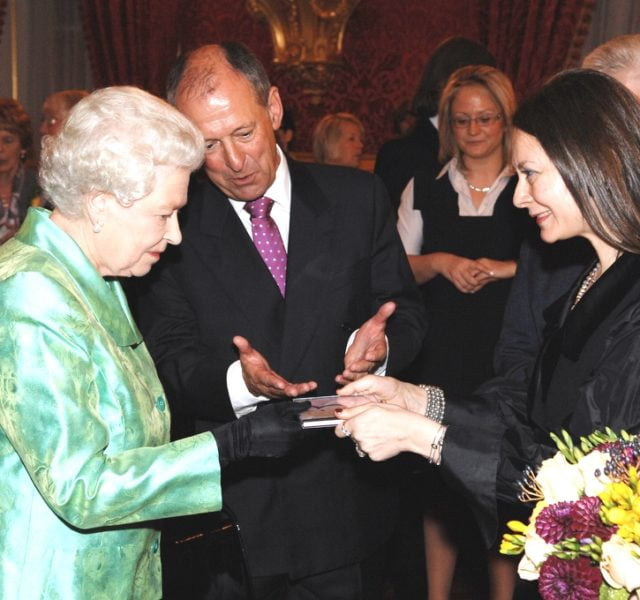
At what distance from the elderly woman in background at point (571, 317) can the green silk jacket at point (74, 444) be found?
51cm

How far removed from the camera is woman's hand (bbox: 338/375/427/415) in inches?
93.5

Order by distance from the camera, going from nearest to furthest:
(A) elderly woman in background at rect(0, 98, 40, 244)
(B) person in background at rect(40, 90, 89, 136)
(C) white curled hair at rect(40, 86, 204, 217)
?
(C) white curled hair at rect(40, 86, 204, 217), (B) person in background at rect(40, 90, 89, 136), (A) elderly woman in background at rect(0, 98, 40, 244)

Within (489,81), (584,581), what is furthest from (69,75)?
(584,581)

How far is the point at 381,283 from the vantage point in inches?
106

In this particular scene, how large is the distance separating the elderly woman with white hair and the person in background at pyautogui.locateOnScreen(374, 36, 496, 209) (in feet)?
7.64

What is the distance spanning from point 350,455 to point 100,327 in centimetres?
94

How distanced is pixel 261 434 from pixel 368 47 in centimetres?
601

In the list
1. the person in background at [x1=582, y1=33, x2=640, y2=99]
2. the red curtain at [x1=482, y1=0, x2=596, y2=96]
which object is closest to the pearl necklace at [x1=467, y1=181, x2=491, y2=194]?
the person in background at [x1=582, y1=33, x2=640, y2=99]

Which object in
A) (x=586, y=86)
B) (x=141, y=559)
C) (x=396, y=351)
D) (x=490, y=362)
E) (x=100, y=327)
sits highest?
(x=586, y=86)

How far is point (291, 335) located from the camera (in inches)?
100

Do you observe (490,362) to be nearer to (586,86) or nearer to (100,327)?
(586,86)

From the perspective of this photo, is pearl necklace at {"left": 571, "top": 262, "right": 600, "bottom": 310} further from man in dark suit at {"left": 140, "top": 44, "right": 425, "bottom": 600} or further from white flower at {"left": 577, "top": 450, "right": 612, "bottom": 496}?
white flower at {"left": 577, "top": 450, "right": 612, "bottom": 496}

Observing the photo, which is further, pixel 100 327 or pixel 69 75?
pixel 69 75

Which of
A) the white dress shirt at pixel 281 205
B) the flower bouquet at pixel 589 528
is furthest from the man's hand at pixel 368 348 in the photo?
the flower bouquet at pixel 589 528
